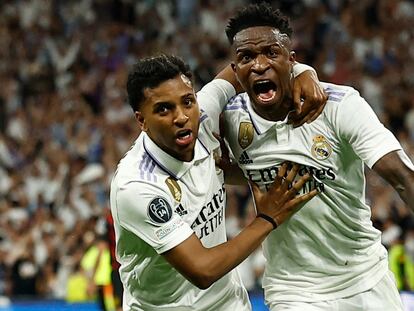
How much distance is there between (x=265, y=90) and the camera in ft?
13.9

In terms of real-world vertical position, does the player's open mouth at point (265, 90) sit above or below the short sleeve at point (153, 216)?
above

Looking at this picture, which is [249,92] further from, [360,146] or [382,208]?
[382,208]

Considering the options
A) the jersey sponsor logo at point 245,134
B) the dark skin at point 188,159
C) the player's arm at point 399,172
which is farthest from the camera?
the jersey sponsor logo at point 245,134

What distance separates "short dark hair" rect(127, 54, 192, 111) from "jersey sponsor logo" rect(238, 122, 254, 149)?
0.39 m

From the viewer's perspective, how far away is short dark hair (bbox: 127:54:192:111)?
161 inches

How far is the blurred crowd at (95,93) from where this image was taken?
1037 centimetres

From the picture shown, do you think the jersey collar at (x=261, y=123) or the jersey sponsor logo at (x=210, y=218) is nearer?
the jersey sponsor logo at (x=210, y=218)

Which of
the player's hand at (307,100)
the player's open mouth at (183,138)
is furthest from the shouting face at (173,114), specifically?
the player's hand at (307,100)

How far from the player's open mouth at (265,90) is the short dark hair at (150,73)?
0.30 meters

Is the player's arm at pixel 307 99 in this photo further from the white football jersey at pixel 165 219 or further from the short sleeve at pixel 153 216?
the short sleeve at pixel 153 216

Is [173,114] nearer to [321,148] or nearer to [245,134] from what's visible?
[245,134]

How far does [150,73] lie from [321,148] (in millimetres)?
795

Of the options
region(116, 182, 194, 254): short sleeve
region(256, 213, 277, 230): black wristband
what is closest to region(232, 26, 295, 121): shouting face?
region(256, 213, 277, 230): black wristband

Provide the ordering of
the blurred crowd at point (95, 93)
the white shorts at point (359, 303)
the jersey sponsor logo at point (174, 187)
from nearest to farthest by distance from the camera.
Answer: the jersey sponsor logo at point (174, 187) < the white shorts at point (359, 303) < the blurred crowd at point (95, 93)
